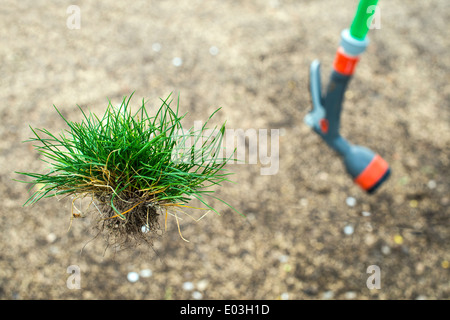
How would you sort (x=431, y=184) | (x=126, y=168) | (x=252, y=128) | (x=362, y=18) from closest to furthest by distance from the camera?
(x=126, y=168) < (x=362, y=18) < (x=431, y=184) < (x=252, y=128)

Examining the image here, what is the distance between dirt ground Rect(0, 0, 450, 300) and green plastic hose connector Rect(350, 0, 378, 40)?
72 centimetres

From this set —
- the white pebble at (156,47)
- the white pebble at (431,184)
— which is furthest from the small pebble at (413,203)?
the white pebble at (156,47)

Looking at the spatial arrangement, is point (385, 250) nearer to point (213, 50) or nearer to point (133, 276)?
point (133, 276)

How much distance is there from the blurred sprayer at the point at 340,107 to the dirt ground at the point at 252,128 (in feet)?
0.60

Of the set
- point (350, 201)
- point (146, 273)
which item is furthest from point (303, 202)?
point (146, 273)

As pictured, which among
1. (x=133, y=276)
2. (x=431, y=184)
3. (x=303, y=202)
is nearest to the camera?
(x=133, y=276)

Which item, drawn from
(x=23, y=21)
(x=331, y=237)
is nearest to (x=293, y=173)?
(x=331, y=237)

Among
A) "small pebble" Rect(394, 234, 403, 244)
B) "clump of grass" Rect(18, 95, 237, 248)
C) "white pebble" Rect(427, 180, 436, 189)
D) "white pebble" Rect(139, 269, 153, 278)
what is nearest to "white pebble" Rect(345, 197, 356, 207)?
"small pebble" Rect(394, 234, 403, 244)

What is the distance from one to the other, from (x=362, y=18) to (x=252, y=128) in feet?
2.85

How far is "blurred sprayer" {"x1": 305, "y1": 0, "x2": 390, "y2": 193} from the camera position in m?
1.62

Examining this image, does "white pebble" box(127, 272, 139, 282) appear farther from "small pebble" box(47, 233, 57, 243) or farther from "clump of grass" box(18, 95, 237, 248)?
"clump of grass" box(18, 95, 237, 248)

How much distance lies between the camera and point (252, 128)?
2234 millimetres

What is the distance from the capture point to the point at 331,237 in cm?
192

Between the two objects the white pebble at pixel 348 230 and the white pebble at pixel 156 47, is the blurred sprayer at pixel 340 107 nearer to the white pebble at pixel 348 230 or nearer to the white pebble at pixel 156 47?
the white pebble at pixel 348 230
